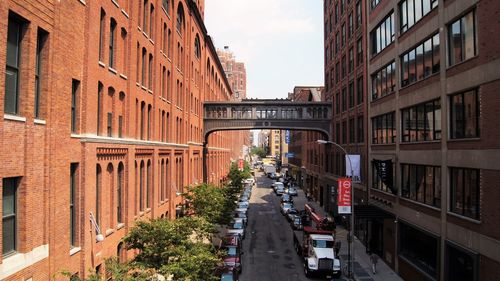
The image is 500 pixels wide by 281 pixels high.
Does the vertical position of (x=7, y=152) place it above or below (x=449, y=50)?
below

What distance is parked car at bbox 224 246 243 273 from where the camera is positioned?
26.8 m

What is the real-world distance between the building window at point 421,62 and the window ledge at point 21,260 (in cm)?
2200

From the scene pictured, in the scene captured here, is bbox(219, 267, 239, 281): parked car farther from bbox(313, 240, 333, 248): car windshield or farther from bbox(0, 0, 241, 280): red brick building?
bbox(313, 240, 333, 248): car windshield

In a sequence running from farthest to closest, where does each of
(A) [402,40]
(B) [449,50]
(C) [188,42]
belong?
(C) [188,42] → (A) [402,40] → (B) [449,50]

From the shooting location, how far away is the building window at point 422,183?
75.8 ft

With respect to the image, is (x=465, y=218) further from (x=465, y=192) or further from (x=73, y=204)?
(x=73, y=204)

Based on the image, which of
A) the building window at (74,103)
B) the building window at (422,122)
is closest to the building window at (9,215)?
the building window at (74,103)

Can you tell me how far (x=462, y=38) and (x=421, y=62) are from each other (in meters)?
5.13

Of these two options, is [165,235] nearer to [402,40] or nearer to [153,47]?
[153,47]

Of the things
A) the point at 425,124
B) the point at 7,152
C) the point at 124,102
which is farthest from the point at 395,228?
the point at 7,152

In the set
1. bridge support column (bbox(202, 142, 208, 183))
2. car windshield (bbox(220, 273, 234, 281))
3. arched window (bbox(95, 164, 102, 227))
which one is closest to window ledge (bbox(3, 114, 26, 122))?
arched window (bbox(95, 164, 102, 227))

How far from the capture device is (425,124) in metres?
24.9

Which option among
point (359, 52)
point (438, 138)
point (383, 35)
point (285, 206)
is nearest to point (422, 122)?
point (438, 138)

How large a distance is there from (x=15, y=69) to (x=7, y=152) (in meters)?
2.94
